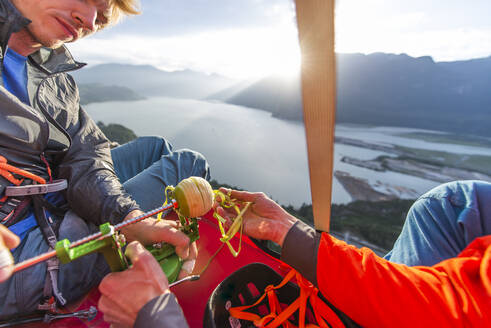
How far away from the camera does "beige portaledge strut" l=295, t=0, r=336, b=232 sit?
0.35 metres

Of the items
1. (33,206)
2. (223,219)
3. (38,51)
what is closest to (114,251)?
(223,219)

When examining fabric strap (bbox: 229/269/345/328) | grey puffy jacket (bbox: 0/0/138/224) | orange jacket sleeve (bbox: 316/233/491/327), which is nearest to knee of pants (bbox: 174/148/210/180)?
grey puffy jacket (bbox: 0/0/138/224)

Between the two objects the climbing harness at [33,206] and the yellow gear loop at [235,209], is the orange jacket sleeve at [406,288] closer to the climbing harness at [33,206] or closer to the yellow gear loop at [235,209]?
the yellow gear loop at [235,209]

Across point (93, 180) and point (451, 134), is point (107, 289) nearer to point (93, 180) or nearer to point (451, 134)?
point (93, 180)

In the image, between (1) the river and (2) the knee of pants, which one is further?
(1) the river

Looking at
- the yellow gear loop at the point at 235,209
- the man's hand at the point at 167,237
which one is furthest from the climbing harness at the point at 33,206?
the yellow gear loop at the point at 235,209

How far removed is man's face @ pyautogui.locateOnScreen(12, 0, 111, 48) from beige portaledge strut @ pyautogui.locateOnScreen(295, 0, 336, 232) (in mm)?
837

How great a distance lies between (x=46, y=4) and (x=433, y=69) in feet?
79.5

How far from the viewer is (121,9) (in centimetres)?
103

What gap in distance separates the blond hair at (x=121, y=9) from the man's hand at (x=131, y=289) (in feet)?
3.37

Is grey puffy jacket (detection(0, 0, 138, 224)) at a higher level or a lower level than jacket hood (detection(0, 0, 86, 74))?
lower

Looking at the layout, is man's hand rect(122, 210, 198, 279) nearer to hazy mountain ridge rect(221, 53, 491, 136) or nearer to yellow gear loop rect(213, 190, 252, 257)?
yellow gear loop rect(213, 190, 252, 257)

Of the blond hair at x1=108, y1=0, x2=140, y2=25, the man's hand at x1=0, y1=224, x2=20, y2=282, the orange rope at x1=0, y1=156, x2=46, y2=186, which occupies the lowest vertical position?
the man's hand at x1=0, y1=224, x2=20, y2=282

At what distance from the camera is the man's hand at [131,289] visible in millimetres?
463
